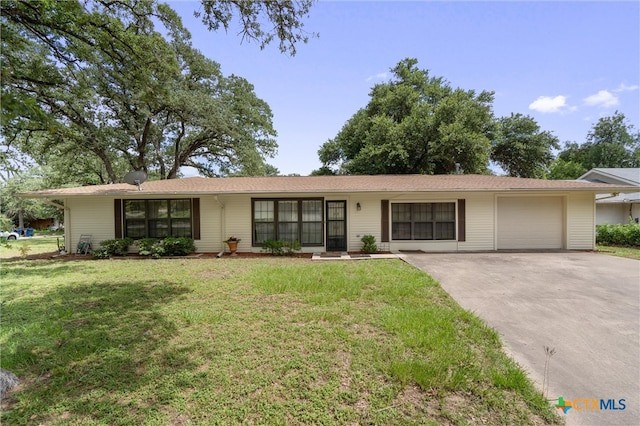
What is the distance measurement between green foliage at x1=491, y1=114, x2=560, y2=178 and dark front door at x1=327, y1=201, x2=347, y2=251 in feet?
52.3

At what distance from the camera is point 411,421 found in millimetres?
Answer: 2217

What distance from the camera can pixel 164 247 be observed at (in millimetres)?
9688

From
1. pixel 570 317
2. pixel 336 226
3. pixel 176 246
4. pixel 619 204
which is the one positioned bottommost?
pixel 570 317

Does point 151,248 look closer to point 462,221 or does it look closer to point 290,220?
point 290,220

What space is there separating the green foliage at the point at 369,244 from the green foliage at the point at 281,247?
2398 mm

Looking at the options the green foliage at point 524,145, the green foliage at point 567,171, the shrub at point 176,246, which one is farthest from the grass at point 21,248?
the green foliage at point 567,171

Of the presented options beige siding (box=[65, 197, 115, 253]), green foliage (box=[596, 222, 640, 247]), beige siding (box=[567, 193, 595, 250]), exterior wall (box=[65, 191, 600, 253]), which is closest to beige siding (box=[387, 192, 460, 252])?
exterior wall (box=[65, 191, 600, 253])

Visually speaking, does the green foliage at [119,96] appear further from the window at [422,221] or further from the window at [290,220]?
the window at [422,221]

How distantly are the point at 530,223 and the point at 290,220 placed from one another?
913cm

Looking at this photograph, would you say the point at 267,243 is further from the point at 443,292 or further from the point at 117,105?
the point at 117,105

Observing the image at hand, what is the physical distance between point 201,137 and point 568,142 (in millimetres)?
53349

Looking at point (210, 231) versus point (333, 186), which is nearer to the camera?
point (333, 186)

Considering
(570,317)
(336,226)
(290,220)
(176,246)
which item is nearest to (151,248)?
(176,246)

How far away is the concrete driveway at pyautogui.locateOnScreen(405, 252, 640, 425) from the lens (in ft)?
8.59
